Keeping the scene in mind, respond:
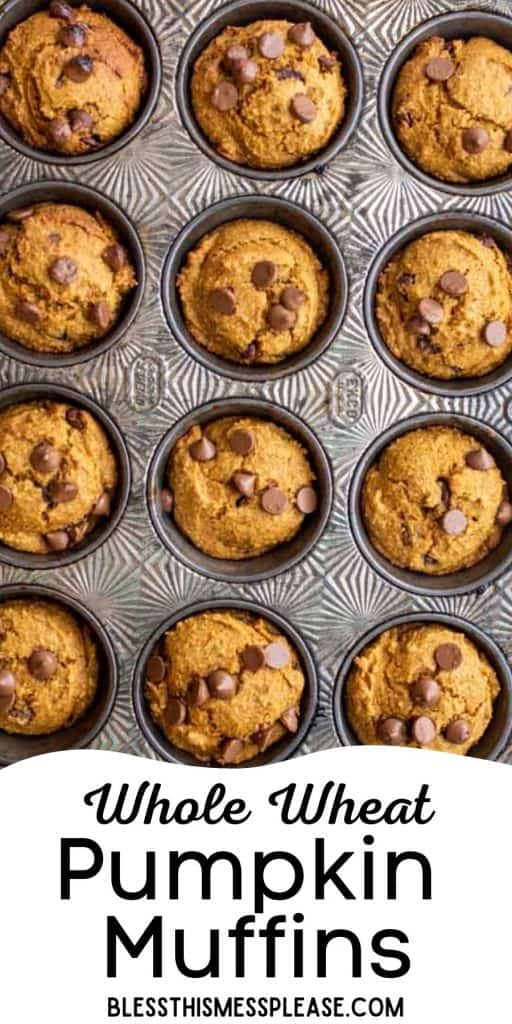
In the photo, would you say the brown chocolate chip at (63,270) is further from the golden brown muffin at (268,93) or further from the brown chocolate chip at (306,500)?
the brown chocolate chip at (306,500)

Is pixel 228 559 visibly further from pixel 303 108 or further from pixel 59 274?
pixel 303 108

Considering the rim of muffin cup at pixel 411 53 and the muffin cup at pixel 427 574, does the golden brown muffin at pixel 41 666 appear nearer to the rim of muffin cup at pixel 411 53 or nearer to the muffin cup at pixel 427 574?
the muffin cup at pixel 427 574

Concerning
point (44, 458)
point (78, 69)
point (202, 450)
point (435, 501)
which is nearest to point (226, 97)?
point (78, 69)

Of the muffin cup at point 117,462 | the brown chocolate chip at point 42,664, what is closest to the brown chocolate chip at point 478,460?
the muffin cup at point 117,462

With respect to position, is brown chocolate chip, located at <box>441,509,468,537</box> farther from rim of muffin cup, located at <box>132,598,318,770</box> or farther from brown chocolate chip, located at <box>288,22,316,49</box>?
brown chocolate chip, located at <box>288,22,316,49</box>

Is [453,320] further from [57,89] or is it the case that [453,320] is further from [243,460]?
[57,89]

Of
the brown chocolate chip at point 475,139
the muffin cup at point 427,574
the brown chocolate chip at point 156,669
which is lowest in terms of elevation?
the brown chocolate chip at point 156,669

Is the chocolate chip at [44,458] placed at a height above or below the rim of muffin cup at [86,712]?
above
